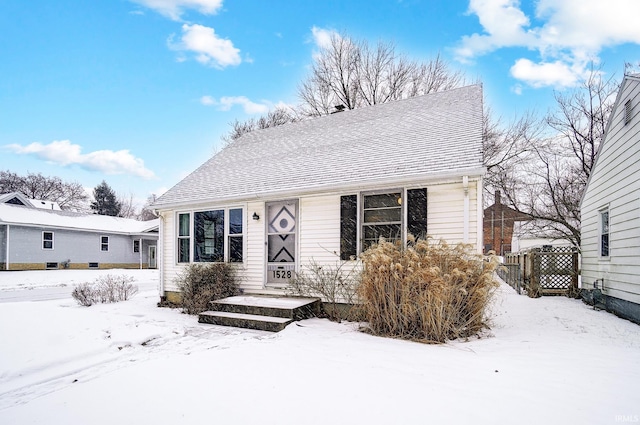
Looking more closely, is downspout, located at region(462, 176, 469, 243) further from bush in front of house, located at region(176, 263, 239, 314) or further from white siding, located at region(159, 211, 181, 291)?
white siding, located at region(159, 211, 181, 291)

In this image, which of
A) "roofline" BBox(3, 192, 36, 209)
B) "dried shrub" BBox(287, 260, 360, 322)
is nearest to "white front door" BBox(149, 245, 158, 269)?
"roofline" BBox(3, 192, 36, 209)

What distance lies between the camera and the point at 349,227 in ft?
22.6

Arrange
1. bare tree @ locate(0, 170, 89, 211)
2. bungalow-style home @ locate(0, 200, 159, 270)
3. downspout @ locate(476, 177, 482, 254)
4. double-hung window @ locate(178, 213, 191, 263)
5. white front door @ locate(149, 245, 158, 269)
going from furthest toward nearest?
bare tree @ locate(0, 170, 89, 211)
white front door @ locate(149, 245, 158, 269)
bungalow-style home @ locate(0, 200, 159, 270)
double-hung window @ locate(178, 213, 191, 263)
downspout @ locate(476, 177, 482, 254)

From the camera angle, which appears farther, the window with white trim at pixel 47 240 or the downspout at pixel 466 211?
the window with white trim at pixel 47 240

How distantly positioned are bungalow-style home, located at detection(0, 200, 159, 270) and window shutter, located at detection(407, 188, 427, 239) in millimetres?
22875

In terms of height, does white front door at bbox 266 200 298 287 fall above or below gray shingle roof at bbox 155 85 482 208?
below

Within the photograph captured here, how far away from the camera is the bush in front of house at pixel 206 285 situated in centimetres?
757

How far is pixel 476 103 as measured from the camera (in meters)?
8.62

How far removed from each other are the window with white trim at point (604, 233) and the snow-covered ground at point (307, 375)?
2.69 m

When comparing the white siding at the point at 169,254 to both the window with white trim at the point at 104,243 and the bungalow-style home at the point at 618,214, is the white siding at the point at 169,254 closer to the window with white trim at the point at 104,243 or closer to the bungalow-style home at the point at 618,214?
the bungalow-style home at the point at 618,214

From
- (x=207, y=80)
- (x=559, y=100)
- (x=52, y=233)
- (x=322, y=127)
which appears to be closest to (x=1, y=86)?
(x=207, y=80)

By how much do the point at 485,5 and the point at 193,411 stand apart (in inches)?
456

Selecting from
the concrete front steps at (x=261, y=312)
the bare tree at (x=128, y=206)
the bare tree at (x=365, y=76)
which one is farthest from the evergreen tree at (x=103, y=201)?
the concrete front steps at (x=261, y=312)

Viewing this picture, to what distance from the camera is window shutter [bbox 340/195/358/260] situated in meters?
6.85
